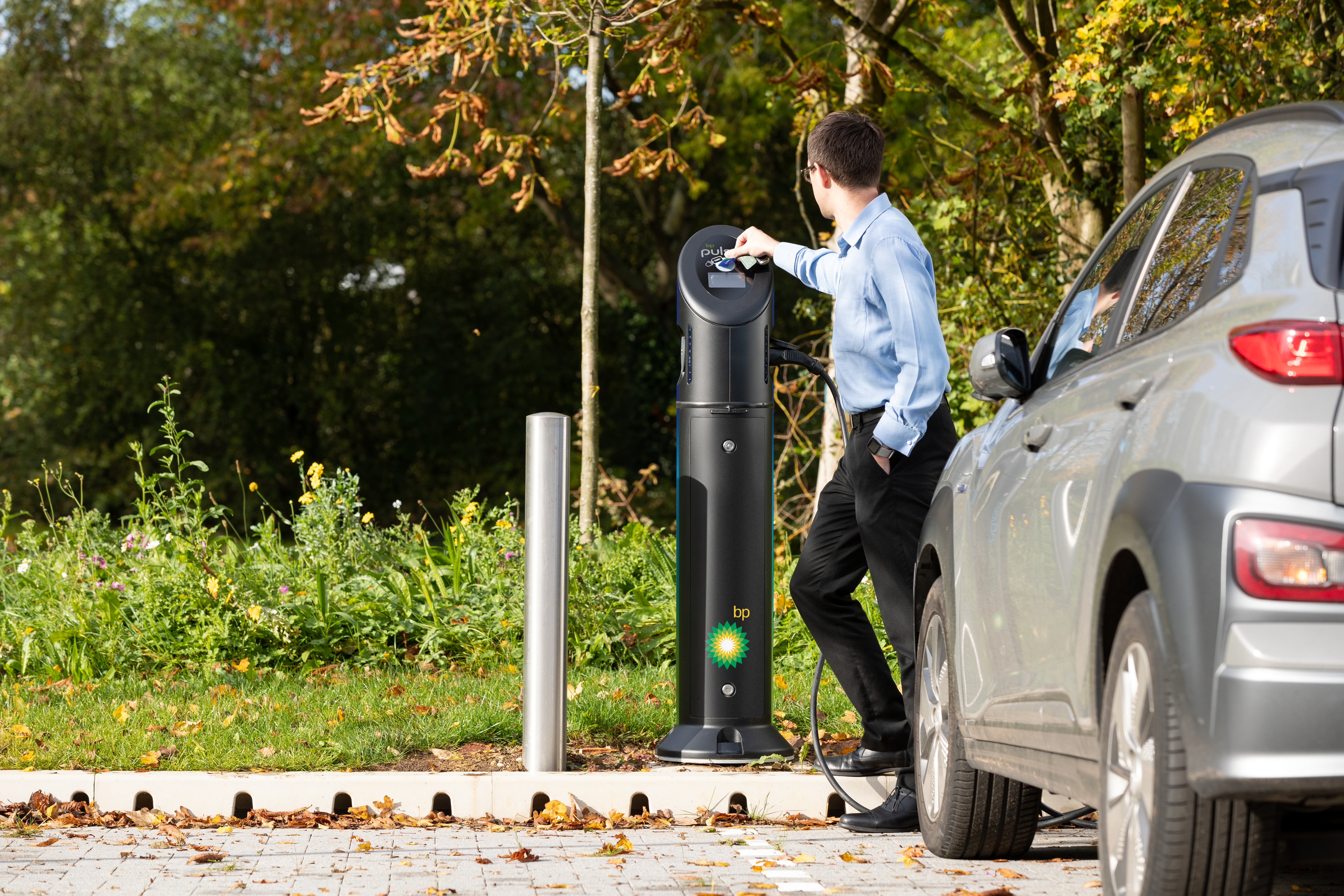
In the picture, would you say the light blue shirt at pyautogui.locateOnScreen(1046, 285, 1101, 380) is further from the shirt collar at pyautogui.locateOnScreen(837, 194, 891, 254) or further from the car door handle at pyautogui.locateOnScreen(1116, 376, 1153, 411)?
the shirt collar at pyautogui.locateOnScreen(837, 194, 891, 254)

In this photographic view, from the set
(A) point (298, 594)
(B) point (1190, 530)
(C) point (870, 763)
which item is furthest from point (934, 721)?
(A) point (298, 594)

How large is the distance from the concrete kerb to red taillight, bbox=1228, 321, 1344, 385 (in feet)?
9.30

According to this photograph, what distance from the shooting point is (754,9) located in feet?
30.2

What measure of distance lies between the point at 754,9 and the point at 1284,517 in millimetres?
7475

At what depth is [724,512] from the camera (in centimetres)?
530

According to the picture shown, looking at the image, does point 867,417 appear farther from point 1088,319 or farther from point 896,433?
point 1088,319

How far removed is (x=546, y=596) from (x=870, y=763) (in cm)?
128

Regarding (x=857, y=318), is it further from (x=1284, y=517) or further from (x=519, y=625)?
(x=519, y=625)

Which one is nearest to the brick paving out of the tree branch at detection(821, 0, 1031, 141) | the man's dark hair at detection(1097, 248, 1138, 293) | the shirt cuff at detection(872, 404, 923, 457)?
the shirt cuff at detection(872, 404, 923, 457)

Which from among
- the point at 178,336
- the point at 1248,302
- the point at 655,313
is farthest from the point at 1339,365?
the point at 178,336

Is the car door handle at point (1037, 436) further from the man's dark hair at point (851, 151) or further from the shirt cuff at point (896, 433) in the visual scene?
the man's dark hair at point (851, 151)

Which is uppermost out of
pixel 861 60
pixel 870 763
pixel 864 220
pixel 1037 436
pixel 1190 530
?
pixel 861 60

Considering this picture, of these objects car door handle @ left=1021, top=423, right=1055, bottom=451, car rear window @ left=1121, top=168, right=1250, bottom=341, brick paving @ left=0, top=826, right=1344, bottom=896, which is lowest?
brick paving @ left=0, top=826, right=1344, bottom=896

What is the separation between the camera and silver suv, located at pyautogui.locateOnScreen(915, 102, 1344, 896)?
2.32 m
